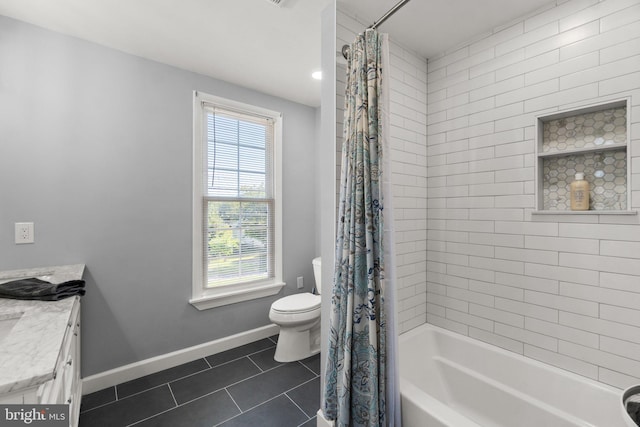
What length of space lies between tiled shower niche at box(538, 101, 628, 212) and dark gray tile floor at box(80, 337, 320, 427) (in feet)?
6.46

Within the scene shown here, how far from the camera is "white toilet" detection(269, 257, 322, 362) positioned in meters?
2.31

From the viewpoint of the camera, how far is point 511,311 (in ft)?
5.41

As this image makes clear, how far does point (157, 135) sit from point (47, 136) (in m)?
0.64

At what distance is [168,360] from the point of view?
2246 mm

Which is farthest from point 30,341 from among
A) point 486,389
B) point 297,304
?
point 486,389

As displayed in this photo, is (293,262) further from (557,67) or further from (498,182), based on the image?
(557,67)

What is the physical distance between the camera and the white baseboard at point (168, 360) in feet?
6.47

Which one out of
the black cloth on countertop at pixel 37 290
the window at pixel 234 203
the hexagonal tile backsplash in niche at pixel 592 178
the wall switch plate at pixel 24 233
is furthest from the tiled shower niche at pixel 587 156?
the wall switch plate at pixel 24 233

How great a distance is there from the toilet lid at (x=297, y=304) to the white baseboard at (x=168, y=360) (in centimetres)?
54

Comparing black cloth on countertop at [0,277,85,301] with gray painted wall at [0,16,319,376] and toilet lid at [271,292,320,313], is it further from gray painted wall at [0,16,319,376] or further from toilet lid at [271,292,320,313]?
toilet lid at [271,292,320,313]

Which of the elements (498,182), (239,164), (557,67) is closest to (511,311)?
(498,182)

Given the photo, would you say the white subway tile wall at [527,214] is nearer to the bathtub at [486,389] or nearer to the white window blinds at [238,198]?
the bathtub at [486,389]

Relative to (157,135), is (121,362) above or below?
below

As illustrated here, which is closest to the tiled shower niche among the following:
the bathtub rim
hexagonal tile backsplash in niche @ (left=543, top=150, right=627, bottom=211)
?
hexagonal tile backsplash in niche @ (left=543, top=150, right=627, bottom=211)
